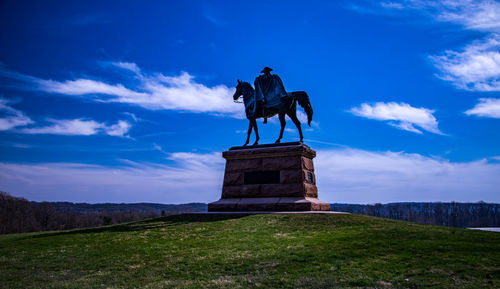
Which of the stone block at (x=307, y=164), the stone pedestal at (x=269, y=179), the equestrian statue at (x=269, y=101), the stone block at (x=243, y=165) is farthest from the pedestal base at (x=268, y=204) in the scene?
the equestrian statue at (x=269, y=101)

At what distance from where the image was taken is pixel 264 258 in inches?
281

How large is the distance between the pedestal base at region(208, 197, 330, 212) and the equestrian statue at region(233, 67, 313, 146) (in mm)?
2956

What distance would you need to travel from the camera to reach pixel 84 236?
35.2 feet

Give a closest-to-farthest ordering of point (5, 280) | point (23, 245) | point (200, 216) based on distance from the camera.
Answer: point (5, 280) → point (23, 245) → point (200, 216)

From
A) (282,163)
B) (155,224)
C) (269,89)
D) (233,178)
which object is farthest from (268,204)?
(269,89)

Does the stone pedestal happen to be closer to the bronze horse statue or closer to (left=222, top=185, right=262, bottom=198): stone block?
(left=222, top=185, right=262, bottom=198): stone block

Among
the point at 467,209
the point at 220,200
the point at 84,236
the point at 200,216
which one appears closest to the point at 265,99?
the point at 220,200

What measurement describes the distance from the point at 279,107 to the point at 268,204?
477 cm

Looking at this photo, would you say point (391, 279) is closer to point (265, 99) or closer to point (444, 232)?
point (444, 232)

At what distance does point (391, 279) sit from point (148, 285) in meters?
3.93

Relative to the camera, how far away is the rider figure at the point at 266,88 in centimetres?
1642

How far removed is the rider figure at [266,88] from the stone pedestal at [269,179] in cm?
222

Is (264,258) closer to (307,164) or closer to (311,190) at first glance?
(311,190)

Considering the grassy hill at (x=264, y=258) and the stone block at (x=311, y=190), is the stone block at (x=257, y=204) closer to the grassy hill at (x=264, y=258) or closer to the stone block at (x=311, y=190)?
the stone block at (x=311, y=190)
